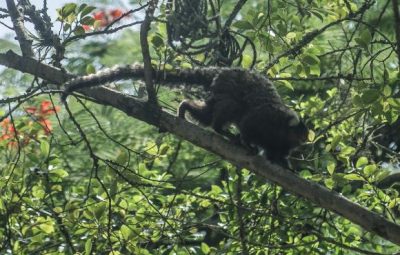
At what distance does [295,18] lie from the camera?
5.84m

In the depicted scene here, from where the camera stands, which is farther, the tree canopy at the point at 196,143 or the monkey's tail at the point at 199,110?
the monkey's tail at the point at 199,110

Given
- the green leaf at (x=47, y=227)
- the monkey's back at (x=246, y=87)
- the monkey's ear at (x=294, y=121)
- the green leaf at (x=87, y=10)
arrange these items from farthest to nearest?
1. the green leaf at (x=47, y=227)
2. the monkey's back at (x=246, y=87)
3. the monkey's ear at (x=294, y=121)
4. the green leaf at (x=87, y=10)

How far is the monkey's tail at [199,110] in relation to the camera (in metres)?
6.01

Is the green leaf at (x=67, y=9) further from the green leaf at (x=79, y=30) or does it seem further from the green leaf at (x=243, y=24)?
the green leaf at (x=243, y=24)

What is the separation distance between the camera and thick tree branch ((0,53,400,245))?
4359 millimetres

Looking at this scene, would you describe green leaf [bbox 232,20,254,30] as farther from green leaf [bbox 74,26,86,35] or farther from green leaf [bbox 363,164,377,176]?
green leaf [bbox 363,164,377,176]

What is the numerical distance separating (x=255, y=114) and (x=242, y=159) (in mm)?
1151

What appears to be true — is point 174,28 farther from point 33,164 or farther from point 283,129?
point 33,164

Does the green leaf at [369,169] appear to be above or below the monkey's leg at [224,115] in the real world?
below

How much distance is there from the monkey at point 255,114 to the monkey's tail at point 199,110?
0.04 metres

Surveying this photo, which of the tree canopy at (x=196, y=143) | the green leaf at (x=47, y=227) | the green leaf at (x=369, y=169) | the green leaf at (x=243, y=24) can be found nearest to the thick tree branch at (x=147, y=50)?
the tree canopy at (x=196, y=143)

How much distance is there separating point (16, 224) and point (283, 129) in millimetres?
2549

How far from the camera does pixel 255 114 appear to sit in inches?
229

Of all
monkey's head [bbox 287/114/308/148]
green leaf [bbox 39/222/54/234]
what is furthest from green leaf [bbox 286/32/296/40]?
green leaf [bbox 39/222/54/234]
